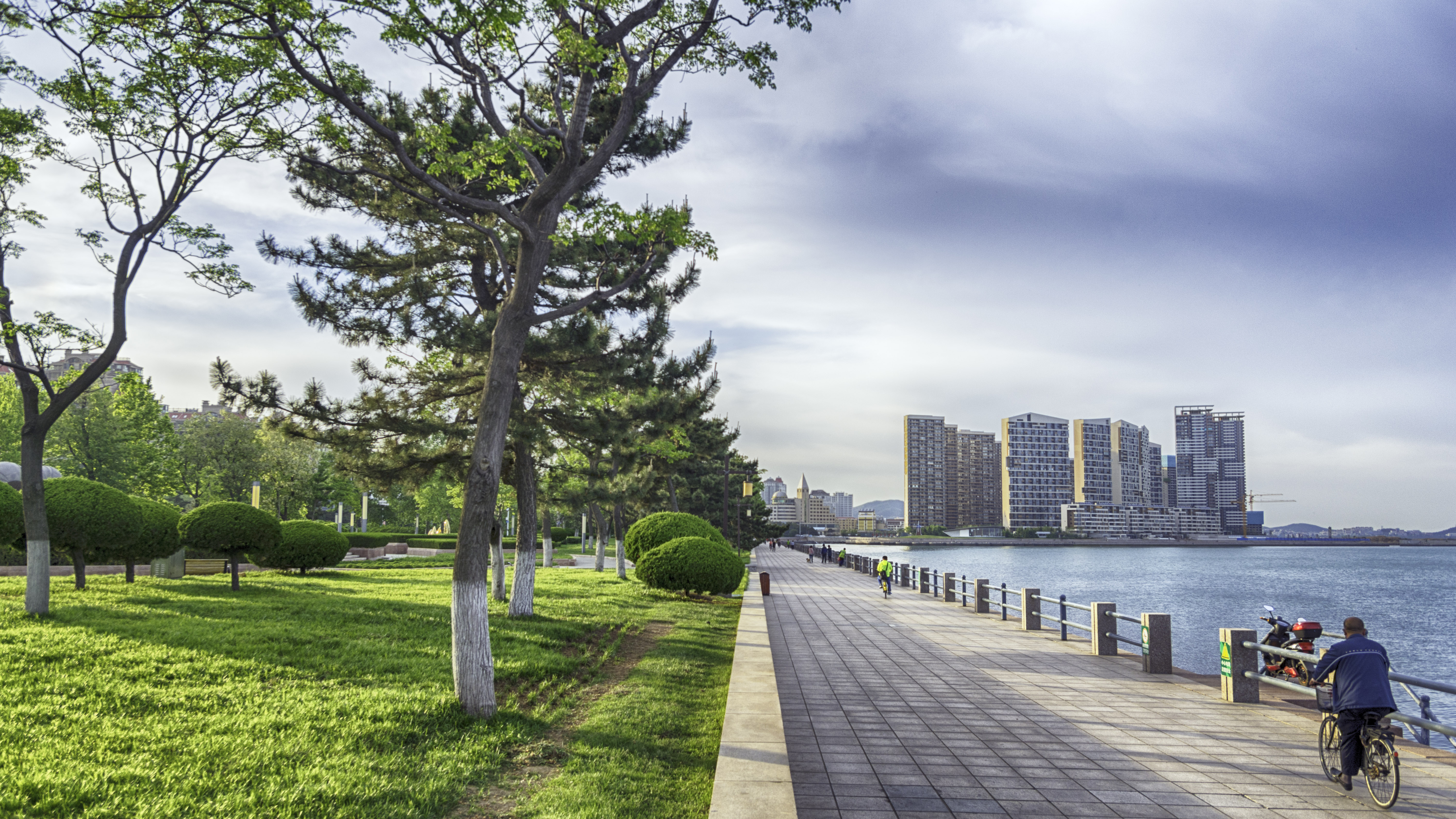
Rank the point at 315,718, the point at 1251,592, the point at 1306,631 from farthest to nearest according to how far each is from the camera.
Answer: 1. the point at 1251,592
2. the point at 1306,631
3. the point at 315,718

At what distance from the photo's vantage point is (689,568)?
2012 centimetres

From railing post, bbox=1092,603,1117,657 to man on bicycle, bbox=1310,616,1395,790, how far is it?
6502 millimetres

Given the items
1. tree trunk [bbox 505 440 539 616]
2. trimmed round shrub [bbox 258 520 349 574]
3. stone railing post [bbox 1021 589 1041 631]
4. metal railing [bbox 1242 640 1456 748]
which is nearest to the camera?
metal railing [bbox 1242 640 1456 748]

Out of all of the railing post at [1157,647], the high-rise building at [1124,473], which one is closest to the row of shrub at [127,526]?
the railing post at [1157,647]

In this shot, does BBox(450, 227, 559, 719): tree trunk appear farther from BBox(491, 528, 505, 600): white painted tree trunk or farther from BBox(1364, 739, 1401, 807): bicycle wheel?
BBox(491, 528, 505, 600): white painted tree trunk

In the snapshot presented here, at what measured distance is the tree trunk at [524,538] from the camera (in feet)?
48.9

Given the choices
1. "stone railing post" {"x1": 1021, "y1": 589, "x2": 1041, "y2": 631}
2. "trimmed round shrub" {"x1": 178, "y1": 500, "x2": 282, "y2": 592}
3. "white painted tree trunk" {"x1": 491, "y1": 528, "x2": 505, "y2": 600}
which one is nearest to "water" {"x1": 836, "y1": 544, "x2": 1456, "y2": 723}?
"stone railing post" {"x1": 1021, "y1": 589, "x2": 1041, "y2": 631}

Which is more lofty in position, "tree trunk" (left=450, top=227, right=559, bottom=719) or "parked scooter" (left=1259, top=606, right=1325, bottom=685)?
"tree trunk" (left=450, top=227, right=559, bottom=719)

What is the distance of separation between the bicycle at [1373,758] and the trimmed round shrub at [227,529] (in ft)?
60.0

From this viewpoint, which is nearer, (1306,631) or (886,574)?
(1306,631)

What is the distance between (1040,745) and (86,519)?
56.3 ft

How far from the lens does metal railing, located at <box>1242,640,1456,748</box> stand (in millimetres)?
6844

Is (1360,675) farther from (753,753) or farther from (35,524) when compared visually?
(35,524)

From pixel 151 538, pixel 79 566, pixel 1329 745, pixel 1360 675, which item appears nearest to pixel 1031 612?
pixel 1329 745
